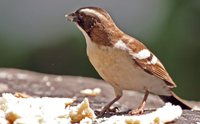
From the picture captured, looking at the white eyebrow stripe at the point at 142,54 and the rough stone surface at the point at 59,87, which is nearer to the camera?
the white eyebrow stripe at the point at 142,54

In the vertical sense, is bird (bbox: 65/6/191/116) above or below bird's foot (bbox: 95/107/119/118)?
above

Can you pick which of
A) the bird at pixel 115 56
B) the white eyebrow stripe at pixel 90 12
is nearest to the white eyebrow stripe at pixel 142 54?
the bird at pixel 115 56

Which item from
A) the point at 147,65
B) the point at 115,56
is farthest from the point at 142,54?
the point at 115,56

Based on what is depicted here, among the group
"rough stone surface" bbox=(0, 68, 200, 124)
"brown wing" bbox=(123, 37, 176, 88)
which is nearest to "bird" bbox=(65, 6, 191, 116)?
"brown wing" bbox=(123, 37, 176, 88)

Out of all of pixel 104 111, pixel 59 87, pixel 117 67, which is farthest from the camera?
pixel 59 87

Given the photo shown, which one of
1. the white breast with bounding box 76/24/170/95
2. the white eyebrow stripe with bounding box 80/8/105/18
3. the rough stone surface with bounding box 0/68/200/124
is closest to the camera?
the white breast with bounding box 76/24/170/95

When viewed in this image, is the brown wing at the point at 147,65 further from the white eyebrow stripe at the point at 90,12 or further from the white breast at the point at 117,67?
the white eyebrow stripe at the point at 90,12

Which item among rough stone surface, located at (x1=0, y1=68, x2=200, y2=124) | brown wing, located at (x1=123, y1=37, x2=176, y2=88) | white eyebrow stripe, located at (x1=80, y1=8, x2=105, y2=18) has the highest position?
white eyebrow stripe, located at (x1=80, y1=8, x2=105, y2=18)

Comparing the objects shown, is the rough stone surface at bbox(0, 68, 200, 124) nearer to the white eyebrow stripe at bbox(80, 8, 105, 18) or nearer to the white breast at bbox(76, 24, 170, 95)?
the white breast at bbox(76, 24, 170, 95)

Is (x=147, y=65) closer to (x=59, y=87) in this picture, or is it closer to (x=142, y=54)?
(x=142, y=54)
